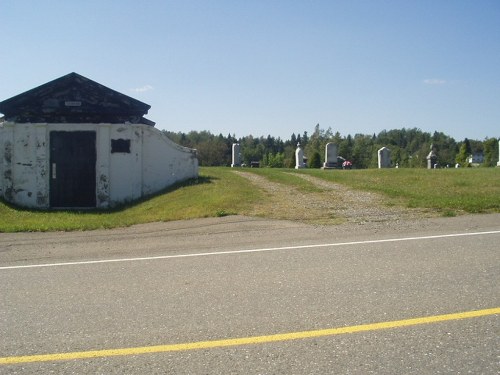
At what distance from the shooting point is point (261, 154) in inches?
4993

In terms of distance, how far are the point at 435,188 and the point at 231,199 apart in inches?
293

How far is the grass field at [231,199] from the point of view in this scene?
40.5 ft

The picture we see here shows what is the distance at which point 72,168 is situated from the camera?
1770 centimetres

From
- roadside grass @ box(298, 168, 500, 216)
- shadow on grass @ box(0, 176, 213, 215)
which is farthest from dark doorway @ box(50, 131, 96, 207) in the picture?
roadside grass @ box(298, 168, 500, 216)

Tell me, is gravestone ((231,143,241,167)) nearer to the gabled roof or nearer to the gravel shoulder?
the gabled roof

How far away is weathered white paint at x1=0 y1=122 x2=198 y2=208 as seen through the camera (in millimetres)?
17438

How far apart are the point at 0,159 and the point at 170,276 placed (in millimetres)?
14173

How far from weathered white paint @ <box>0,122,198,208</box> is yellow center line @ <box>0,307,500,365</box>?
14.3m

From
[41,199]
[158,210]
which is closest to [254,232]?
[158,210]

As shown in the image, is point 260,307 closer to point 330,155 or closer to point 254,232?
point 254,232

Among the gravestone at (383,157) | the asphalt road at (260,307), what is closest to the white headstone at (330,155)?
the gravestone at (383,157)


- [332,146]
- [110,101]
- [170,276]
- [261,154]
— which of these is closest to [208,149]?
[261,154]

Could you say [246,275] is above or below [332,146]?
below

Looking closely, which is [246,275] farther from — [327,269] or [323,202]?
[323,202]
